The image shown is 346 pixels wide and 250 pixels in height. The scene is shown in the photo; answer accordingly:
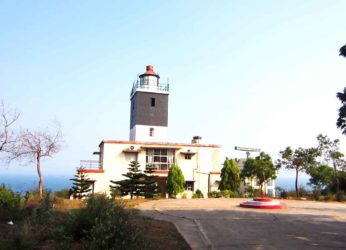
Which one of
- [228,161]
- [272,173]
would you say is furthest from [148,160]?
[272,173]

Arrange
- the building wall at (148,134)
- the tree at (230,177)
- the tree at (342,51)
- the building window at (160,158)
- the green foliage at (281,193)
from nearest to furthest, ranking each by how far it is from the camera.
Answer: the tree at (342,51) → the green foliage at (281,193) → the tree at (230,177) → the building window at (160,158) → the building wall at (148,134)

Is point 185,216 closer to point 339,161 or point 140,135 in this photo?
point 339,161

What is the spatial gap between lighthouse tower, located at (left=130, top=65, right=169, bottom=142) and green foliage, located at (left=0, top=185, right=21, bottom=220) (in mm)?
24931

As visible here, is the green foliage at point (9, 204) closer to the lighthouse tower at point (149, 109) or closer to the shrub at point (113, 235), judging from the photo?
the shrub at point (113, 235)

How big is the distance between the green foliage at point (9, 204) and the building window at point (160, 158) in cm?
2050

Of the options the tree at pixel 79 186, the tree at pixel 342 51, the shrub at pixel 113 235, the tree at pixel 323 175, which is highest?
the tree at pixel 342 51

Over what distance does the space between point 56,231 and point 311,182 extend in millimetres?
26241

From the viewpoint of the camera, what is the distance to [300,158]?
28.9m

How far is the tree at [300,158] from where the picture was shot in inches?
1141

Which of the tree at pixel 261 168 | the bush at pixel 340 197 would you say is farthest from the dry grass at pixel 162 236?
the tree at pixel 261 168

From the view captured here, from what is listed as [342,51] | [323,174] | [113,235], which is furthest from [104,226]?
[323,174]

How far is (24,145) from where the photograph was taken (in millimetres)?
22625

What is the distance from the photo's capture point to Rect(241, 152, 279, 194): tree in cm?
3064

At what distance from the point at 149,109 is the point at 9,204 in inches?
1072
